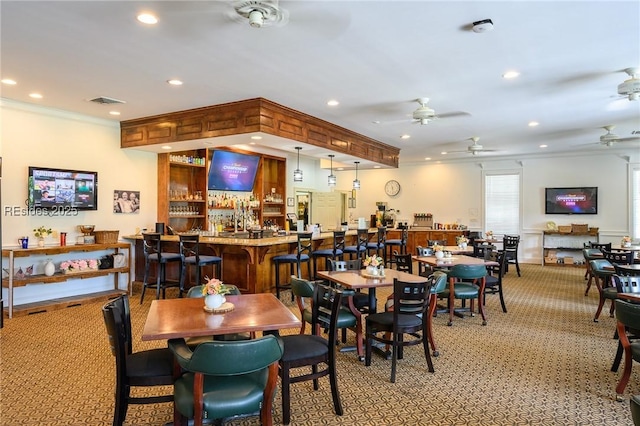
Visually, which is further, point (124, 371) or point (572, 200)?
point (572, 200)

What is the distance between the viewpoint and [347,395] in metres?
3.40

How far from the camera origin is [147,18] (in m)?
3.29

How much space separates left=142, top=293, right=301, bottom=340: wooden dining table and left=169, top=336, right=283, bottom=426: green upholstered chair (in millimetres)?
111

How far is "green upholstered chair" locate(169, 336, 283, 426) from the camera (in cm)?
218

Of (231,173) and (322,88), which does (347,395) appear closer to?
(322,88)

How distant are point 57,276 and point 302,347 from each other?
16.0 ft

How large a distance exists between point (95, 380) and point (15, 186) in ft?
12.7

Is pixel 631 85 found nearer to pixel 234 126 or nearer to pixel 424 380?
pixel 424 380

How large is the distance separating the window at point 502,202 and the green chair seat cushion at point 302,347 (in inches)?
400

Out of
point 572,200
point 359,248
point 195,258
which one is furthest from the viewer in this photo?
point 572,200

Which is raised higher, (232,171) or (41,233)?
(232,171)

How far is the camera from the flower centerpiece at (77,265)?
6.31 metres

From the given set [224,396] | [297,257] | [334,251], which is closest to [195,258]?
[297,257]

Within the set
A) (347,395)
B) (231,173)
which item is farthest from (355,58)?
(231,173)
